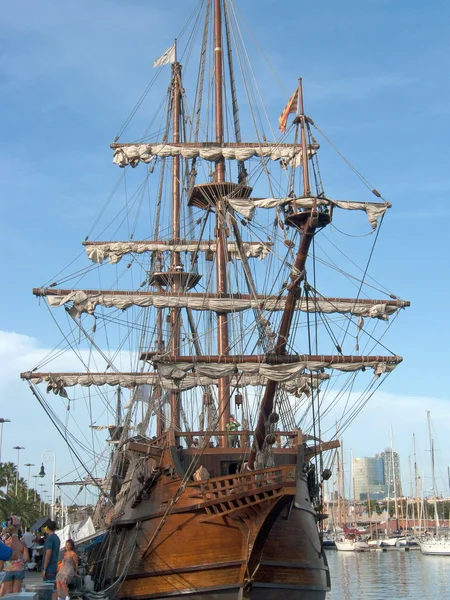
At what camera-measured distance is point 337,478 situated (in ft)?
310

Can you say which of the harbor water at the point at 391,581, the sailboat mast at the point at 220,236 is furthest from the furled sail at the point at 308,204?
the harbor water at the point at 391,581

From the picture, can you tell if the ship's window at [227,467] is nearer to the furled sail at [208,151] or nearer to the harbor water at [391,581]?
the furled sail at [208,151]

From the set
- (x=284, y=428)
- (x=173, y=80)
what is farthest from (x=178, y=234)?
(x=284, y=428)

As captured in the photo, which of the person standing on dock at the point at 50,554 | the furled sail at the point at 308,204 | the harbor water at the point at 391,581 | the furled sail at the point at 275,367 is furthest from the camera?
the harbor water at the point at 391,581

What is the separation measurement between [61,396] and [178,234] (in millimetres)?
10564

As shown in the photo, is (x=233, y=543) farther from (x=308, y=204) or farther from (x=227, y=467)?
(x=308, y=204)

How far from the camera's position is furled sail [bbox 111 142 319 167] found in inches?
1302

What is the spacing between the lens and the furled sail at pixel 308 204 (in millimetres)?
22609

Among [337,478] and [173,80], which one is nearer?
[173,80]

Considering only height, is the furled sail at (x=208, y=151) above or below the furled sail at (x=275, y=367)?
above

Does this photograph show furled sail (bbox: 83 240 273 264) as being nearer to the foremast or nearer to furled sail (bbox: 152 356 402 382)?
furled sail (bbox: 152 356 402 382)

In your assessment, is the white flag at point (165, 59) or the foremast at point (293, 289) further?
the white flag at point (165, 59)

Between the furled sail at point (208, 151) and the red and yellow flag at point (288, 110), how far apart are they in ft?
9.76

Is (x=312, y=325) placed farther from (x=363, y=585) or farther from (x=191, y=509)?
(x=363, y=585)
